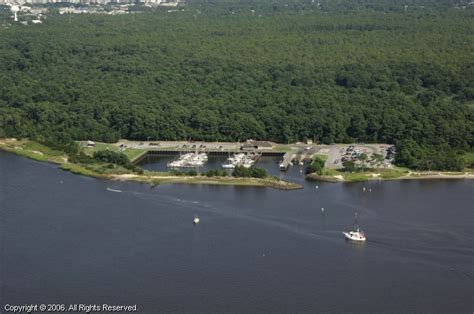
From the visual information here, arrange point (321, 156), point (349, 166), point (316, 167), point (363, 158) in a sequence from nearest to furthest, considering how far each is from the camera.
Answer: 1. point (316, 167)
2. point (349, 166)
3. point (363, 158)
4. point (321, 156)

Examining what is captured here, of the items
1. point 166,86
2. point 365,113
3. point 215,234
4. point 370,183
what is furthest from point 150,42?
point 215,234

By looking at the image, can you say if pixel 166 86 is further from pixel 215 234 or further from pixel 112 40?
pixel 215 234

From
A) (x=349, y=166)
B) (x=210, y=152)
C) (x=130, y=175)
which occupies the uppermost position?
(x=349, y=166)

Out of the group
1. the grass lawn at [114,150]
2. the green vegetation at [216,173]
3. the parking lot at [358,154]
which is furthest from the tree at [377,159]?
the grass lawn at [114,150]

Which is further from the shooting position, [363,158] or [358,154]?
[358,154]

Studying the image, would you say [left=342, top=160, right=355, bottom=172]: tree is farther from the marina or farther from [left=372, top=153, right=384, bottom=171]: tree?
the marina

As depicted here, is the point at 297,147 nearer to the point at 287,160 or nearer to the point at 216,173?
the point at 287,160

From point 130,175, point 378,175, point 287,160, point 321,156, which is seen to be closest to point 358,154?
point 321,156

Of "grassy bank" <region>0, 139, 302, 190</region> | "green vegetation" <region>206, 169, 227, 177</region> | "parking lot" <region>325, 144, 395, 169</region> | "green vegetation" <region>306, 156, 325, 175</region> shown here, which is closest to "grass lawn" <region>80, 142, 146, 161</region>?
"grassy bank" <region>0, 139, 302, 190</region>
